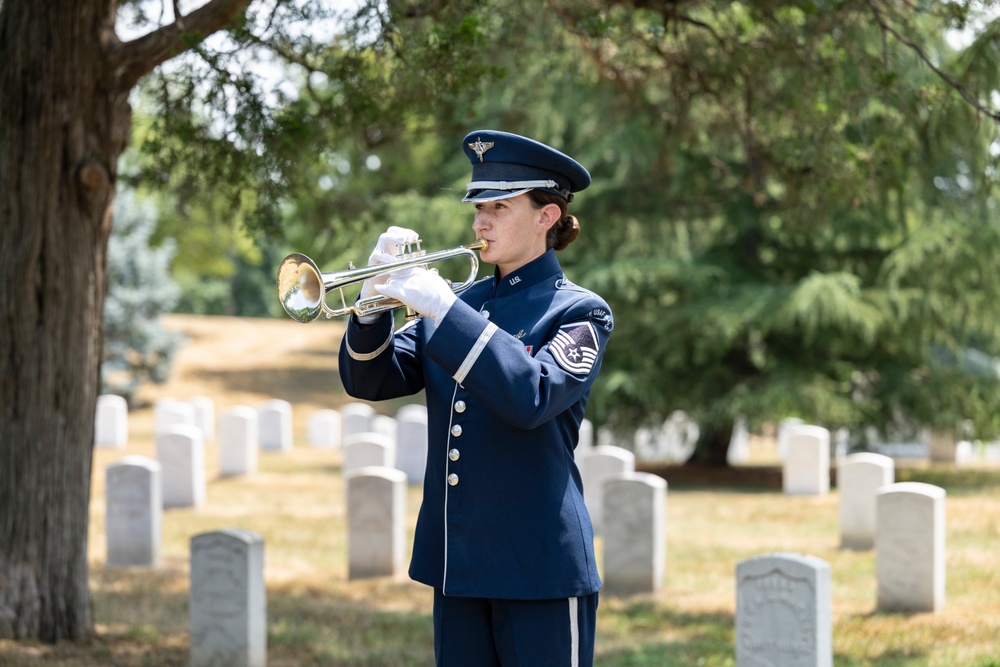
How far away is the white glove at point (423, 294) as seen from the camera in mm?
2971

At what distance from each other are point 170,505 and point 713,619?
24.6 ft

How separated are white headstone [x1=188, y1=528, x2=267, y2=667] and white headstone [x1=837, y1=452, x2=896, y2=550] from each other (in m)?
6.31

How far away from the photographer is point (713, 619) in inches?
315

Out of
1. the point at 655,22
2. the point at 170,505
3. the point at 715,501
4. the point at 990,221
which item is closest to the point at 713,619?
the point at 655,22

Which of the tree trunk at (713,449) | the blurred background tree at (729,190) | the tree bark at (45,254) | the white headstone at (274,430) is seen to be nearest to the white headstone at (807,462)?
the blurred background tree at (729,190)

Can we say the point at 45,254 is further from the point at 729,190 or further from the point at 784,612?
the point at 729,190

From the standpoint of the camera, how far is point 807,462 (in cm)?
1473

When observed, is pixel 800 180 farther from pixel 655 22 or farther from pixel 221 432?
pixel 221 432

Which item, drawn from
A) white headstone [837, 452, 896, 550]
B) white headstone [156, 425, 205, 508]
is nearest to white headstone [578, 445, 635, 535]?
white headstone [837, 452, 896, 550]

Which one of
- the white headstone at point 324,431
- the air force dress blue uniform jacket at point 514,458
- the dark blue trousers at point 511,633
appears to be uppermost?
the air force dress blue uniform jacket at point 514,458

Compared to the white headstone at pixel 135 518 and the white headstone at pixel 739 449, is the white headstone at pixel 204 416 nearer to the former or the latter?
the white headstone at pixel 739 449

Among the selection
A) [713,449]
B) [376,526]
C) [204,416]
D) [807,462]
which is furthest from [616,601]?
[204,416]

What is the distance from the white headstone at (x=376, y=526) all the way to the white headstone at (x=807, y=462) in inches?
272

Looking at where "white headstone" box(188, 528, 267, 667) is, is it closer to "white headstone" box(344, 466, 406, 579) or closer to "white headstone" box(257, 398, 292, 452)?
"white headstone" box(344, 466, 406, 579)
